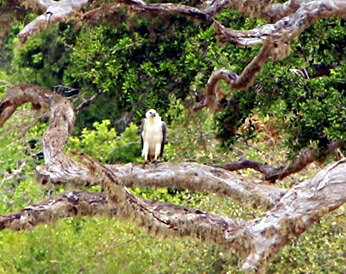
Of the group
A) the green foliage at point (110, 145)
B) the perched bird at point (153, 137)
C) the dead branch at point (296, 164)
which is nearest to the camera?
the dead branch at point (296, 164)

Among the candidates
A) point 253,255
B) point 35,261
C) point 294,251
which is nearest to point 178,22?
point 294,251

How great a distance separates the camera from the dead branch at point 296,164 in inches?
401

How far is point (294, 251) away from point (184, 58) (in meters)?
2.85

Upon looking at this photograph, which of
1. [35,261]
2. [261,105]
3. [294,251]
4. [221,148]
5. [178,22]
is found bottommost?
[35,261]

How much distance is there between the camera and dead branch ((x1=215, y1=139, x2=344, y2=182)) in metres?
10.2

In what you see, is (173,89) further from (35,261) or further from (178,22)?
(35,261)

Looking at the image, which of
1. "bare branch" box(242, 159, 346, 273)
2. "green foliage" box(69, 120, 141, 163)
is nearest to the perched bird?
"bare branch" box(242, 159, 346, 273)

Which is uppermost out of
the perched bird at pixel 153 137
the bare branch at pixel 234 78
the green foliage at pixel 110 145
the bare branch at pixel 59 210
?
the bare branch at pixel 234 78

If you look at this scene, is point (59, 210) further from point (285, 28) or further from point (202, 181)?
point (285, 28)

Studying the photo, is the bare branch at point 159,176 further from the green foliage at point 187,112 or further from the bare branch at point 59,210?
the green foliage at point 187,112

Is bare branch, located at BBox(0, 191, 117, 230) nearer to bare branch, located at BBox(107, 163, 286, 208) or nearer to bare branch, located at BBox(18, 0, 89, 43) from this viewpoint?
bare branch, located at BBox(107, 163, 286, 208)

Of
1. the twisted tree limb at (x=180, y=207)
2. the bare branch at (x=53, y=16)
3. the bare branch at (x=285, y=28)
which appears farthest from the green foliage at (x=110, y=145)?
the bare branch at (x=285, y=28)

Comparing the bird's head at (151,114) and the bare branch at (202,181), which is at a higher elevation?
the bird's head at (151,114)

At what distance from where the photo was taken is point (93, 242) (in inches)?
560
